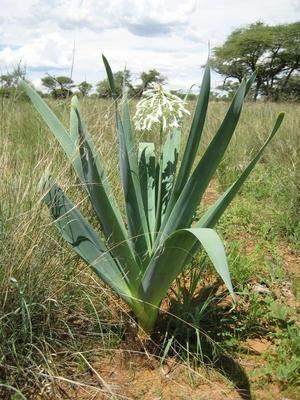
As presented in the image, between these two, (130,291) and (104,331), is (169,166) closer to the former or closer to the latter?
(130,291)

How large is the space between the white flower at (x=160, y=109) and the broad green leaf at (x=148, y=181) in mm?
268

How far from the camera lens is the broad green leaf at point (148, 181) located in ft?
6.96

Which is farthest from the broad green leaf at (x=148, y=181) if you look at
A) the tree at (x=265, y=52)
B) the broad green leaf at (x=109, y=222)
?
the tree at (x=265, y=52)

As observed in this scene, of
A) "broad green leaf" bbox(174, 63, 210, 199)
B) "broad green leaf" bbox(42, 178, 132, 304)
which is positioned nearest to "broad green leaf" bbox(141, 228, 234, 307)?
"broad green leaf" bbox(42, 178, 132, 304)

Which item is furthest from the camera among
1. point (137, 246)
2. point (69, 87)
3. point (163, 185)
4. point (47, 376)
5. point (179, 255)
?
point (69, 87)

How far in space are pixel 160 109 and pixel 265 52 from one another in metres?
31.9

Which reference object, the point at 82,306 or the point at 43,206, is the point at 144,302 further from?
the point at 43,206

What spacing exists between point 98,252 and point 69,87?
61.5 inches

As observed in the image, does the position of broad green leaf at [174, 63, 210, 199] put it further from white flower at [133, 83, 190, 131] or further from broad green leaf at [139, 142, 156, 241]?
broad green leaf at [139, 142, 156, 241]

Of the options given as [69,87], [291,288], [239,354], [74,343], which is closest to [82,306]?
[74,343]

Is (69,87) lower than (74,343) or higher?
higher

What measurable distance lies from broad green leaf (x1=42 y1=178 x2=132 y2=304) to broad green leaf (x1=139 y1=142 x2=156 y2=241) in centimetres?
24

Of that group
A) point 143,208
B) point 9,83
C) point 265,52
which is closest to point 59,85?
point 9,83

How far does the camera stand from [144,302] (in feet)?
6.33
